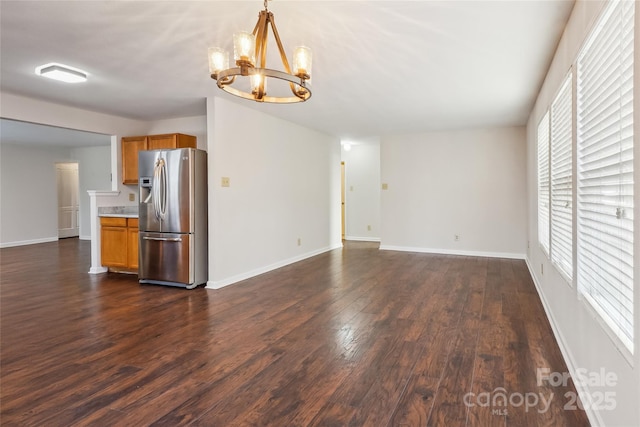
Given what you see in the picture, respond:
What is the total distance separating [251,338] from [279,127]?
3662mm

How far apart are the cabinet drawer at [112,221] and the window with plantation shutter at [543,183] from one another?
17.3 ft

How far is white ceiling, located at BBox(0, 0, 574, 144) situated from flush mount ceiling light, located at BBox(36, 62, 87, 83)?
0.27ft

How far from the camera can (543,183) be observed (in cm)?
397

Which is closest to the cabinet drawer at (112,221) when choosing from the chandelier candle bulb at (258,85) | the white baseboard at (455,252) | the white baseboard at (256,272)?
the white baseboard at (256,272)

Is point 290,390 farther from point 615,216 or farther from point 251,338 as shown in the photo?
point 615,216

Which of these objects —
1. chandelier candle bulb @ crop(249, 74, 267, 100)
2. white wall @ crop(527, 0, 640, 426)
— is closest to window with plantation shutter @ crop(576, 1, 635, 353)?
white wall @ crop(527, 0, 640, 426)

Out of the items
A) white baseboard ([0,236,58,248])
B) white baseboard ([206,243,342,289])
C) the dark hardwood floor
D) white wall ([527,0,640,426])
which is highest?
white wall ([527,0,640,426])

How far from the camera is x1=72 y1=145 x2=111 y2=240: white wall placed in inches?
355

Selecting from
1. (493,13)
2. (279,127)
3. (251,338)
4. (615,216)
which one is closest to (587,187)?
(615,216)

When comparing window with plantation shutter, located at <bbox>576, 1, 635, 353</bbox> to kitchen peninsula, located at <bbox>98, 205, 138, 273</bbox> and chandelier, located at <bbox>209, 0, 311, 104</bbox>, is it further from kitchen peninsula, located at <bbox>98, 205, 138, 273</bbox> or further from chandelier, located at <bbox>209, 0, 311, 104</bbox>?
kitchen peninsula, located at <bbox>98, 205, 138, 273</bbox>

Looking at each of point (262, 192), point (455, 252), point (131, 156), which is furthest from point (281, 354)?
point (455, 252)

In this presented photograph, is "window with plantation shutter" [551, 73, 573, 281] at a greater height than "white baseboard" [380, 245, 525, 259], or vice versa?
"window with plantation shutter" [551, 73, 573, 281]

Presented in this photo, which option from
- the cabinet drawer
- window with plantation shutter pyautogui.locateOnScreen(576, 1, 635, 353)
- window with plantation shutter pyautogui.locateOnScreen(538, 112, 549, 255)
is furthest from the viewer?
the cabinet drawer

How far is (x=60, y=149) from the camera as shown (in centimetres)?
923
